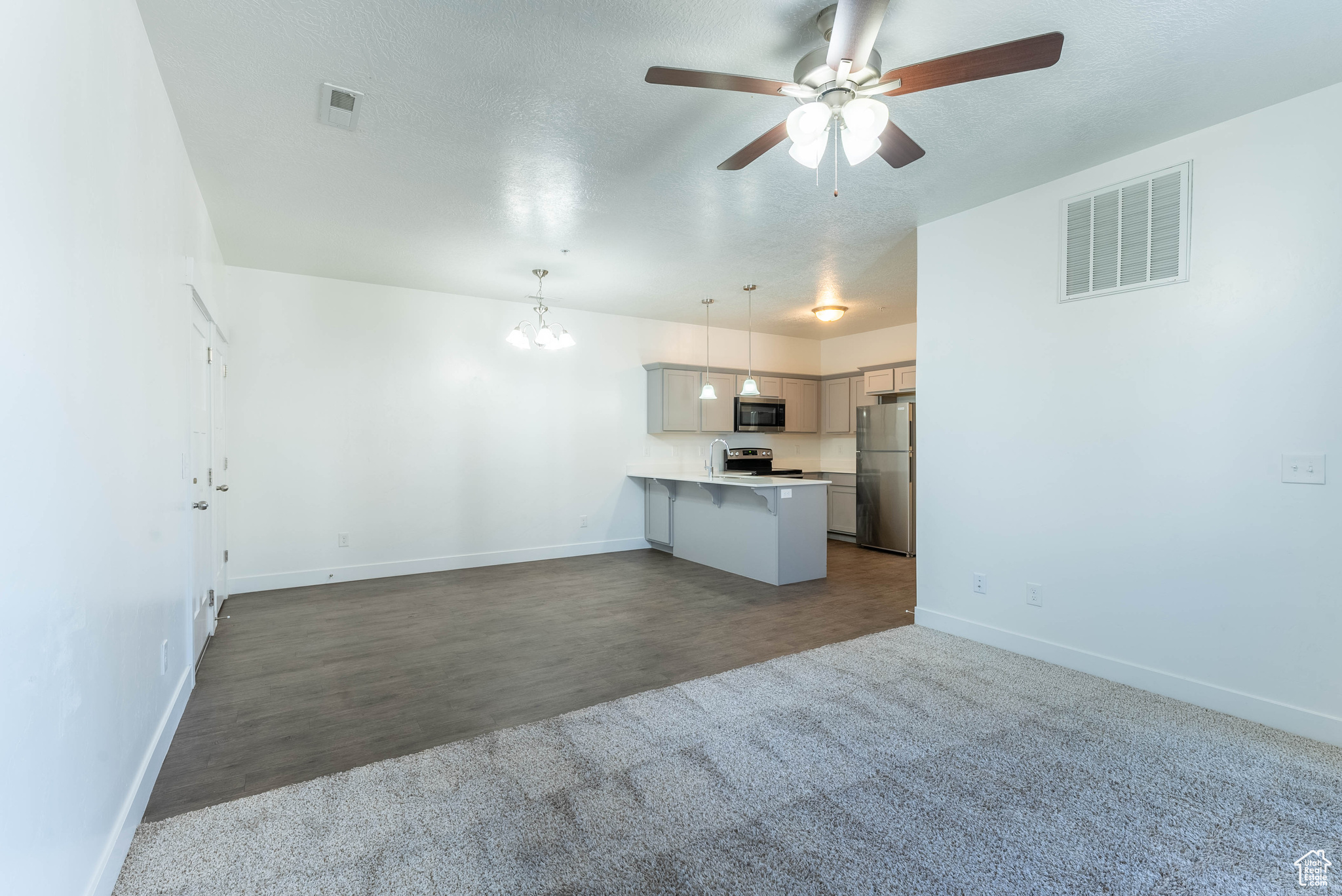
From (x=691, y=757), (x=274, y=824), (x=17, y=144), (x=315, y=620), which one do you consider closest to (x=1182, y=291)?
(x=691, y=757)

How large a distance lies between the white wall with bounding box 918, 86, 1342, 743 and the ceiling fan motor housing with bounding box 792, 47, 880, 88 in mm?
1825

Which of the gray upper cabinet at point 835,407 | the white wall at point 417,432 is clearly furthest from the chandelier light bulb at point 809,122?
the gray upper cabinet at point 835,407

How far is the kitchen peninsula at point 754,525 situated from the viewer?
506 cm

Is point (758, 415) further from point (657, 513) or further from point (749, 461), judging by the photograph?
point (657, 513)

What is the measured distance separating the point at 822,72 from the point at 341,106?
1.98 metres

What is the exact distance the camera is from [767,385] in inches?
299

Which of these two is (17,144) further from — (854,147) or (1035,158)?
(1035,158)

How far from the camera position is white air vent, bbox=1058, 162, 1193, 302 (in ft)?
9.32

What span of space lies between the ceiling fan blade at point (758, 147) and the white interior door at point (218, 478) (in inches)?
136

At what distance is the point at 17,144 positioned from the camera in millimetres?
1191

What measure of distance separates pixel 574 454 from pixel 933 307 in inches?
151

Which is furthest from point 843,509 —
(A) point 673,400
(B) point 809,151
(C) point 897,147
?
(B) point 809,151

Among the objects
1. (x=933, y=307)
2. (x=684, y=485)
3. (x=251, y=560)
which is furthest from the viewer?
(x=684, y=485)

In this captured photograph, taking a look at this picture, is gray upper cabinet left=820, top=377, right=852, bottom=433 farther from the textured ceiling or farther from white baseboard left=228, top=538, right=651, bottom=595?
the textured ceiling
